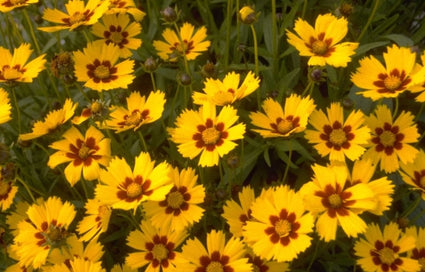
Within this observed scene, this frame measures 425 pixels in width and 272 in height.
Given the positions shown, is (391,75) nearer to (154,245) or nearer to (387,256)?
(387,256)

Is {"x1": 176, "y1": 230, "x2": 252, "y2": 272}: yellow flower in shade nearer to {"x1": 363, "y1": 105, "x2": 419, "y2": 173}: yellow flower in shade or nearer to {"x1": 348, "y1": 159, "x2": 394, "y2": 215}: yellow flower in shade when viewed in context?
{"x1": 348, "y1": 159, "x2": 394, "y2": 215}: yellow flower in shade

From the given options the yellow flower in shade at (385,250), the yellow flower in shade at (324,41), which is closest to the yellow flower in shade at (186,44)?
the yellow flower in shade at (324,41)

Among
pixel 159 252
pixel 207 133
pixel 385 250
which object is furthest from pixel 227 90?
pixel 385 250

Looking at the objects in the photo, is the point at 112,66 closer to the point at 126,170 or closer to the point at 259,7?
the point at 126,170

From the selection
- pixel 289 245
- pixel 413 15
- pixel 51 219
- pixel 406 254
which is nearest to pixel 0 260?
pixel 51 219

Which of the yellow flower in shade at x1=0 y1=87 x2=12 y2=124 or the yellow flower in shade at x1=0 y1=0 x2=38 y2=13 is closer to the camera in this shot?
the yellow flower in shade at x1=0 y1=87 x2=12 y2=124

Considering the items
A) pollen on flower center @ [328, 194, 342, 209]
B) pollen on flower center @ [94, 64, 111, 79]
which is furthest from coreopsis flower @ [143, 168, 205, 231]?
pollen on flower center @ [94, 64, 111, 79]
